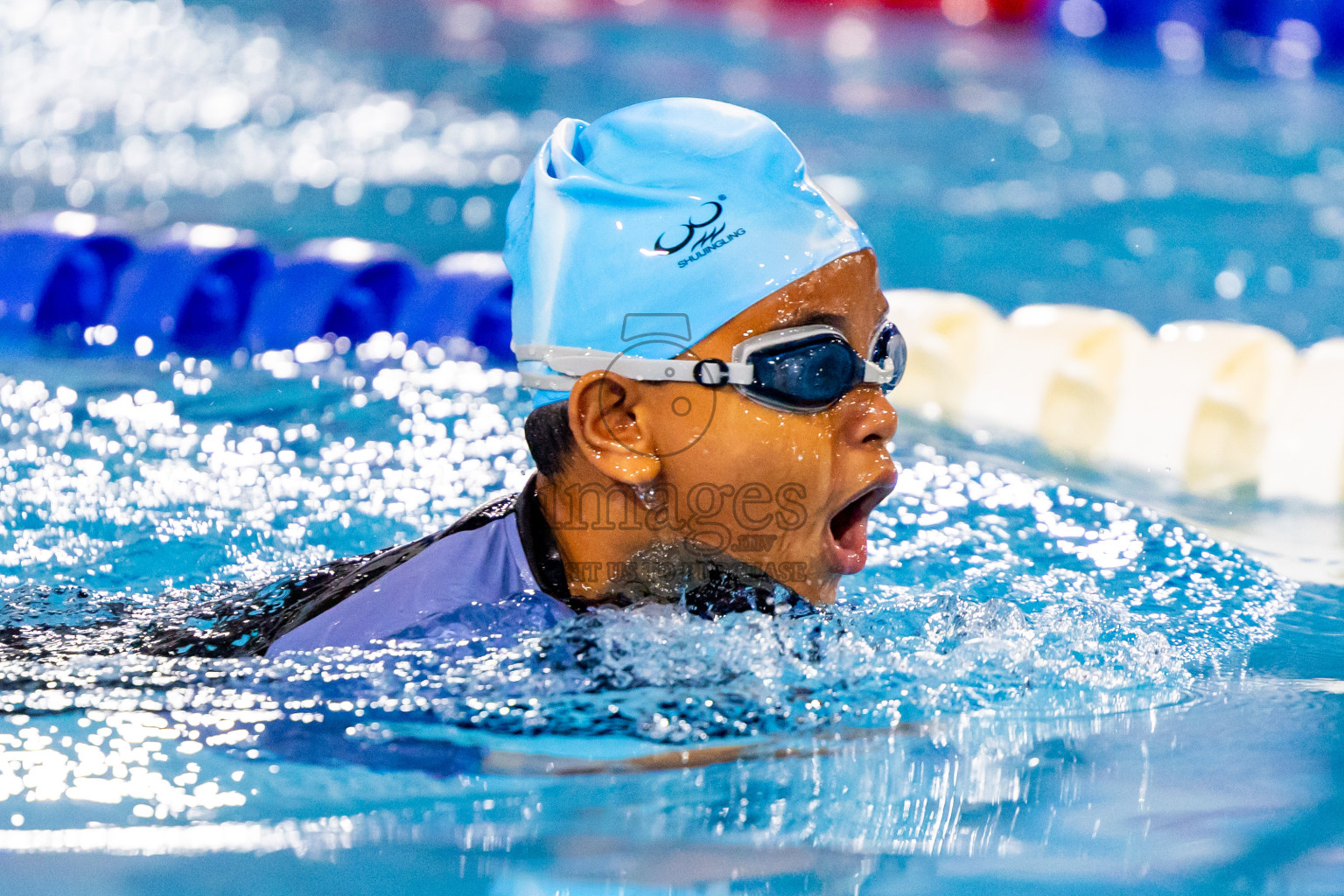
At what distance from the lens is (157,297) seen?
15.1 ft

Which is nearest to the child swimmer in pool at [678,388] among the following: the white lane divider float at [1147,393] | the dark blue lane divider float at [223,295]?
the white lane divider float at [1147,393]

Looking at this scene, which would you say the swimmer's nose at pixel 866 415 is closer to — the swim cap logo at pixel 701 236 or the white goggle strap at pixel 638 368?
the white goggle strap at pixel 638 368

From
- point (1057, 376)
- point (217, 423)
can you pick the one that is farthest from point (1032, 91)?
point (217, 423)

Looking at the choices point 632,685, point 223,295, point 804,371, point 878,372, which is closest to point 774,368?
point 804,371

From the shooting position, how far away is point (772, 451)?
187 centimetres

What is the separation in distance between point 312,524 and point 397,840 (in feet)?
4.61

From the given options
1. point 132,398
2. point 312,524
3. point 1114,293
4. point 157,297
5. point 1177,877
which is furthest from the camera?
point 1114,293

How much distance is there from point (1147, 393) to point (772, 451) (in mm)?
2202

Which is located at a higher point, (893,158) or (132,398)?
(893,158)

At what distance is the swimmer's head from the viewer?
1.86 m

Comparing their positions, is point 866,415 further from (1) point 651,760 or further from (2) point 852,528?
(1) point 651,760

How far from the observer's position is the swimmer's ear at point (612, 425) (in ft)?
6.10

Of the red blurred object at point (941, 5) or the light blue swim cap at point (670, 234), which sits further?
the red blurred object at point (941, 5)

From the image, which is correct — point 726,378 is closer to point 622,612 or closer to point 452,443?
point 622,612
